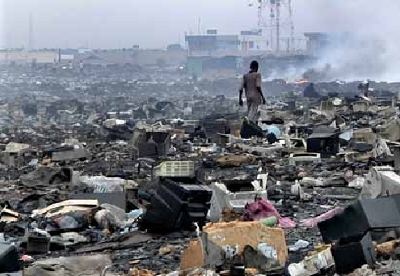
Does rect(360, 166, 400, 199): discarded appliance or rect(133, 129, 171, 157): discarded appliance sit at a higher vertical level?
rect(360, 166, 400, 199): discarded appliance

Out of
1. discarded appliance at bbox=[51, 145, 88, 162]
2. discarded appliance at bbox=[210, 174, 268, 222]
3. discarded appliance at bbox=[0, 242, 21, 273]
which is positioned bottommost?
discarded appliance at bbox=[51, 145, 88, 162]

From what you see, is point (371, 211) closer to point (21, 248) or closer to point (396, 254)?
point (396, 254)

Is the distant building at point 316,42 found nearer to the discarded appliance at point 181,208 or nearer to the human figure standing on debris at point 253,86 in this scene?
the human figure standing on debris at point 253,86

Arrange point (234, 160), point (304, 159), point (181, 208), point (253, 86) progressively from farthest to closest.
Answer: point (253, 86)
point (234, 160)
point (304, 159)
point (181, 208)

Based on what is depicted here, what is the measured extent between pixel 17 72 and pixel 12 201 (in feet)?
220

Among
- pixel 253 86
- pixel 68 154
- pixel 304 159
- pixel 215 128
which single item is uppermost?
pixel 253 86

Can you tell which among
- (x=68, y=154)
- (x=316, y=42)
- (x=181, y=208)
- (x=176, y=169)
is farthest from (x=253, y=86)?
(x=316, y=42)

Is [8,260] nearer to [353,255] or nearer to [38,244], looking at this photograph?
[38,244]

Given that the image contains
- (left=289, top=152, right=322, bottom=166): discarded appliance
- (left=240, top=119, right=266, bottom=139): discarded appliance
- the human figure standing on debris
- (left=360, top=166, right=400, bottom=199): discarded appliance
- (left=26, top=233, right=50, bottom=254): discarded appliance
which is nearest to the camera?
(left=360, top=166, right=400, bottom=199): discarded appliance

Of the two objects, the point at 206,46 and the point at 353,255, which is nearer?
the point at 353,255

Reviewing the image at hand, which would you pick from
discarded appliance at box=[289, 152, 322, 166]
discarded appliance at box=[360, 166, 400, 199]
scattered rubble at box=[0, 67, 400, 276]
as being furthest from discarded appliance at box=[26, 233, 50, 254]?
discarded appliance at box=[289, 152, 322, 166]

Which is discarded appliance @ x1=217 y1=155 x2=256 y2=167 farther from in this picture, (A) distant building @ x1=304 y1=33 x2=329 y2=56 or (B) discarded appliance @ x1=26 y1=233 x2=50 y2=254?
(A) distant building @ x1=304 y1=33 x2=329 y2=56

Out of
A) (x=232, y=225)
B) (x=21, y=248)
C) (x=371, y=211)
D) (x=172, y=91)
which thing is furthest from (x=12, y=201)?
(x=172, y=91)

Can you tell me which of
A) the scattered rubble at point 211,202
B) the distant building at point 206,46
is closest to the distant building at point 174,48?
the distant building at point 206,46
